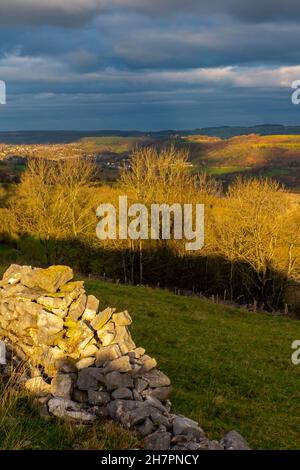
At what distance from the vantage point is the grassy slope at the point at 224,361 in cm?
1314

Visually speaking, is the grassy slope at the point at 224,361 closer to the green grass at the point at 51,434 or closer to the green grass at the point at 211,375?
the green grass at the point at 211,375

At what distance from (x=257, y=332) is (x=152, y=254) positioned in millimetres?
23563

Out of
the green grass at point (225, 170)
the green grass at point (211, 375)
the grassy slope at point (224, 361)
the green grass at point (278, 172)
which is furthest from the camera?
the green grass at point (225, 170)

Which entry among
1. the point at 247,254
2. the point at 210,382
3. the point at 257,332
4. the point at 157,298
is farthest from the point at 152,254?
the point at 210,382

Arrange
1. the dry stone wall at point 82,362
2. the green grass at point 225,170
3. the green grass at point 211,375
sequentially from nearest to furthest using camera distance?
the green grass at point 211,375 → the dry stone wall at point 82,362 → the green grass at point 225,170

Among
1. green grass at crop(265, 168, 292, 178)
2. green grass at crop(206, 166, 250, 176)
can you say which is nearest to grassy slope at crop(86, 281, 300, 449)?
green grass at crop(265, 168, 292, 178)

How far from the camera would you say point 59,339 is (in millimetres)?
12867

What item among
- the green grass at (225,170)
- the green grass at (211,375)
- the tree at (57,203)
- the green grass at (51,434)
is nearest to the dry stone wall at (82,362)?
the green grass at (51,434)

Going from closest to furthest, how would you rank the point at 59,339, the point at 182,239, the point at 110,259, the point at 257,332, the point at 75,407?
the point at 75,407, the point at 59,339, the point at 257,332, the point at 182,239, the point at 110,259

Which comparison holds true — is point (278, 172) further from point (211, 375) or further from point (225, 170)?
point (211, 375)

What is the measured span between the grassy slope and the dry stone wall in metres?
2.35

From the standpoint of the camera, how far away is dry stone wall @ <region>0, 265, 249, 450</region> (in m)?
9.57

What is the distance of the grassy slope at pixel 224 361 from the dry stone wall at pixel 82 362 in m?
2.35

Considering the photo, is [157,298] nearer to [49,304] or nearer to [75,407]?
[49,304]
